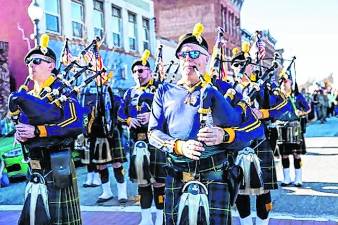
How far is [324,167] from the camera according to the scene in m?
9.68

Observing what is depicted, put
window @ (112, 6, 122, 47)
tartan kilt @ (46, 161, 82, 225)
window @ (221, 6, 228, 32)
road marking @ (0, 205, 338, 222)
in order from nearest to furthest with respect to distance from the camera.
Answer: tartan kilt @ (46, 161, 82, 225), road marking @ (0, 205, 338, 222), window @ (112, 6, 122, 47), window @ (221, 6, 228, 32)

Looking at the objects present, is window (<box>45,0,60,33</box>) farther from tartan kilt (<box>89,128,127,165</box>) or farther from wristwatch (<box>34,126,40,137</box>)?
wristwatch (<box>34,126,40,137</box>)

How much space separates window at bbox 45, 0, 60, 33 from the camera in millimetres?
15328

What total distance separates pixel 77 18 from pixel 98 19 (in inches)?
63.6

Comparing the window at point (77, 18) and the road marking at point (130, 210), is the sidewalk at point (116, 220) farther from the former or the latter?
the window at point (77, 18)

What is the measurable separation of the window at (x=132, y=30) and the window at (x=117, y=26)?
855 millimetres

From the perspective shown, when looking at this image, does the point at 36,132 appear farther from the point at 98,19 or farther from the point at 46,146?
the point at 98,19

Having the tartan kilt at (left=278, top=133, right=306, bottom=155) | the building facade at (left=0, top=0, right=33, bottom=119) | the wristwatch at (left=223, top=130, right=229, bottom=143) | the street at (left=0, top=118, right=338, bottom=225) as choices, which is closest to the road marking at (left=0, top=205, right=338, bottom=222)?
the street at (left=0, top=118, right=338, bottom=225)

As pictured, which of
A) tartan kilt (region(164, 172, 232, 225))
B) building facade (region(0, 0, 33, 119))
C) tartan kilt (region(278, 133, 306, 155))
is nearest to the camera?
tartan kilt (region(164, 172, 232, 225))

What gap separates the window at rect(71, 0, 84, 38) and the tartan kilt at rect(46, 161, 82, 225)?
13552 mm

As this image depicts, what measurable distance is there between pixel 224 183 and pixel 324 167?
706cm

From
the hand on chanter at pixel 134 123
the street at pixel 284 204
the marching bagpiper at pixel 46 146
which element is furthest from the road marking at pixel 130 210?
the marching bagpiper at pixel 46 146

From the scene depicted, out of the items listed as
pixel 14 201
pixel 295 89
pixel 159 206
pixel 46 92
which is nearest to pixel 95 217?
pixel 159 206

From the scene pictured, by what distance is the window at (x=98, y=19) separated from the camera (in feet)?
60.5
